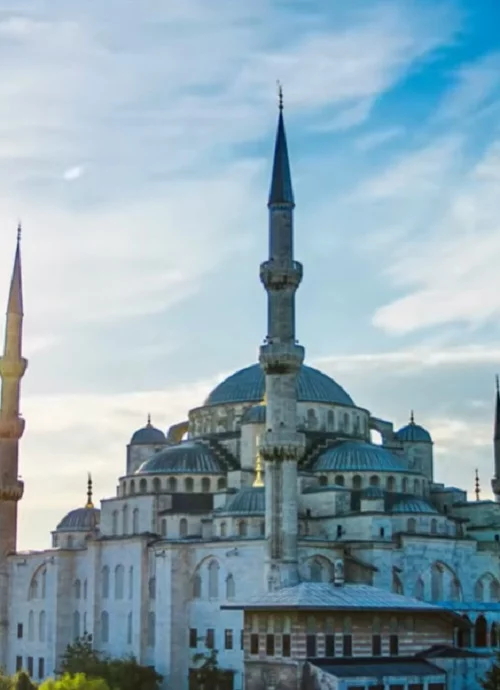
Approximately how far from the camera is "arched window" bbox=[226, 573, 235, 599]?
3131 centimetres

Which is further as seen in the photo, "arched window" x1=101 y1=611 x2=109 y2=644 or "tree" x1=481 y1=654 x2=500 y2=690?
"arched window" x1=101 y1=611 x2=109 y2=644

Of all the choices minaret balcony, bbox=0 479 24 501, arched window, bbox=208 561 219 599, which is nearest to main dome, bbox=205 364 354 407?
minaret balcony, bbox=0 479 24 501

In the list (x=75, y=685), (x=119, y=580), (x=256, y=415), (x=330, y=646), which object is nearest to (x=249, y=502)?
(x=256, y=415)

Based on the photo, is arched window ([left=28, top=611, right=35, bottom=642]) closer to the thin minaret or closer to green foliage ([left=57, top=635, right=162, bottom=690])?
green foliage ([left=57, top=635, right=162, bottom=690])

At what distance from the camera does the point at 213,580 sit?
3194 centimetres

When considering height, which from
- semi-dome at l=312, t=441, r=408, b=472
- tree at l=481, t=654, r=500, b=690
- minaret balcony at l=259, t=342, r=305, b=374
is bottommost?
tree at l=481, t=654, r=500, b=690

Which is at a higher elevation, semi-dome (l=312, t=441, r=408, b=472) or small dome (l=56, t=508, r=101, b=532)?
semi-dome (l=312, t=441, r=408, b=472)

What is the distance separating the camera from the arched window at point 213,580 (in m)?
31.8

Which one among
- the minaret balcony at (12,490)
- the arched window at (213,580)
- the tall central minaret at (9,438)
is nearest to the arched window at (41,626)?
the tall central minaret at (9,438)

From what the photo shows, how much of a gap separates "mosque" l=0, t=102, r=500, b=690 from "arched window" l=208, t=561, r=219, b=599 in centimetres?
4

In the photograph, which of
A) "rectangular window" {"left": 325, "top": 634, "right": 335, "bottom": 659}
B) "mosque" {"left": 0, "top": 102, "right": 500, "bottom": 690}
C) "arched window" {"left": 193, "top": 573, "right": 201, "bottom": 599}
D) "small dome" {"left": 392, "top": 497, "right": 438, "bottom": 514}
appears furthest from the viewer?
"small dome" {"left": 392, "top": 497, "right": 438, "bottom": 514}

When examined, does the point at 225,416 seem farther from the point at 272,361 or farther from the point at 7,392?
the point at 272,361

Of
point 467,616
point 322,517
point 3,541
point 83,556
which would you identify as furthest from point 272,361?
point 3,541

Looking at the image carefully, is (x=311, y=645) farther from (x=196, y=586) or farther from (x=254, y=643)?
(x=196, y=586)
